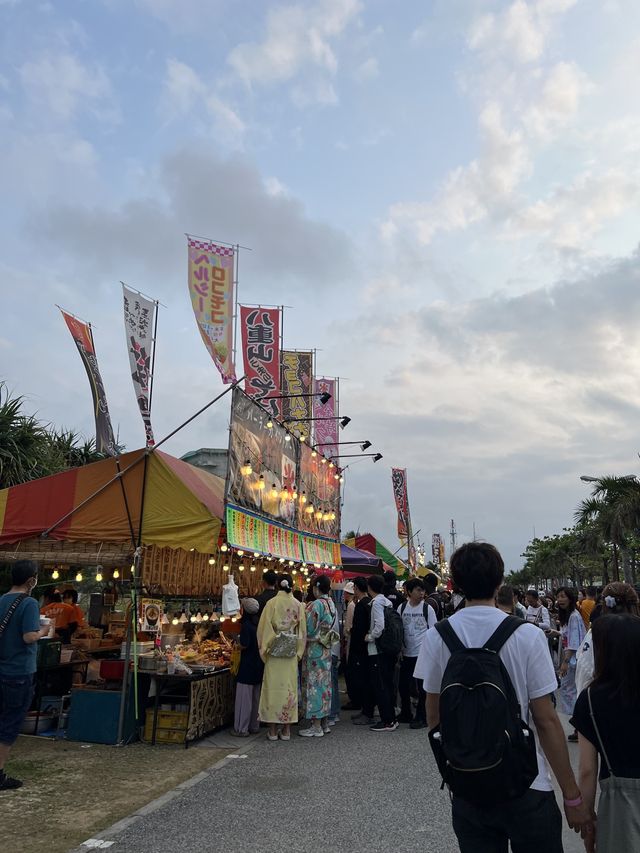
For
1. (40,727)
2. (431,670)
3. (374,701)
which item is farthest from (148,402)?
(431,670)

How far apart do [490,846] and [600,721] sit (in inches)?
24.0

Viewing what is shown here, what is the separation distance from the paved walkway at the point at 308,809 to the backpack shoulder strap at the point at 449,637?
2.66m

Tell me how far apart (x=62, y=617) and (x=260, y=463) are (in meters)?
4.55

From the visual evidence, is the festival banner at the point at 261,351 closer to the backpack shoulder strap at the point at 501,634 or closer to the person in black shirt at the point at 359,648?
the person in black shirt at the point at 359,648

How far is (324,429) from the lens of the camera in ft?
53.9

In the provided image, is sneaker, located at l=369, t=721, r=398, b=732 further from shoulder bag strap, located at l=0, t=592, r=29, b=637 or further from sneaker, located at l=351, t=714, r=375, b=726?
shoulder bag strap, located at l=0, t=592, r=29, b=637

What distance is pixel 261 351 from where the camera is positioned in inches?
443

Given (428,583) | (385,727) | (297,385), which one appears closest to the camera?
(385,727)

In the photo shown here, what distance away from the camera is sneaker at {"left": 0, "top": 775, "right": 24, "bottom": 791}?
5.52m

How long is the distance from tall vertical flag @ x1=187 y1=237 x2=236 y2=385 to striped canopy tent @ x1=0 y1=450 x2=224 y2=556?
1.89m

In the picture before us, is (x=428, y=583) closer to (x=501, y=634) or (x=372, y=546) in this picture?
(x=372, y=546)

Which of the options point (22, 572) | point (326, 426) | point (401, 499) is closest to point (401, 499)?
point (401, 499)

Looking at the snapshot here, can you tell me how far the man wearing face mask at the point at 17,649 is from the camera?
5.61 meters

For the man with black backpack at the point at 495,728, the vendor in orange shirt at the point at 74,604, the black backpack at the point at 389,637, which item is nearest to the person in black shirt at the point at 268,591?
the black backpack at the point at 389,637
